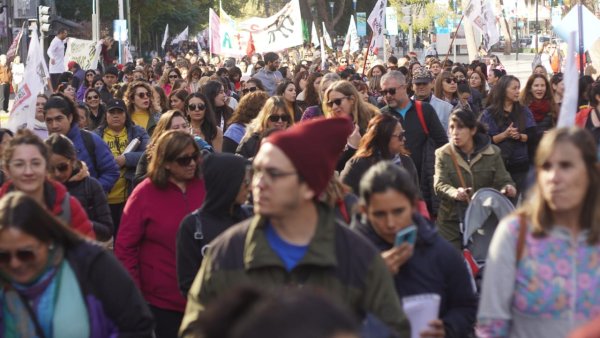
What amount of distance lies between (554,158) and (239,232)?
1177mm

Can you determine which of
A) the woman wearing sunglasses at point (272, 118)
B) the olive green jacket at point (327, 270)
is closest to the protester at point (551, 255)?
the olive green jacket at point (327, 270)

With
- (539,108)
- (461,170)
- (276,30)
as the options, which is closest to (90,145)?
(461,170)

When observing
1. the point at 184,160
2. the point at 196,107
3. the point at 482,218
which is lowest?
the point at 482,218

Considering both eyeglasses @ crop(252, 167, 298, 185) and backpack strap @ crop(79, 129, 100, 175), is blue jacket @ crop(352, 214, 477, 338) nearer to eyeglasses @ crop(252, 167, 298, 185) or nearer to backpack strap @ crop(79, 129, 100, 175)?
eyeglasses @ crop(252, 167, 298, 185)

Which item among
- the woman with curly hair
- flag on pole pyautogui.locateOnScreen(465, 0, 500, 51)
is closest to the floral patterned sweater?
the woman with curly hair

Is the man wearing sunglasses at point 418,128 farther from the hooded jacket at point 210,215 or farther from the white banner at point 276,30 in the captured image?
the white banner at point 276,30

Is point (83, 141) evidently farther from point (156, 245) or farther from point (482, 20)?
point (482, 20)

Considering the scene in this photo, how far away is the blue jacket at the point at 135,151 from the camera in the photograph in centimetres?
1006

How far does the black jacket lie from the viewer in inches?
285

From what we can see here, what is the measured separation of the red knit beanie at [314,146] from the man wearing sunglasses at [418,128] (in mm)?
5783

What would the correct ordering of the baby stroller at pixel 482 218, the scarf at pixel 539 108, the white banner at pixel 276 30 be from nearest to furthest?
the baby stroller at pixel 482 218 → the scarf at pixel 539 108 → the white banner at pixel 276 30

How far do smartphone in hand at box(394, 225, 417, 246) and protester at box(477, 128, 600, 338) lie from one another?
520mm

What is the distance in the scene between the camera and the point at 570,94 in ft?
20.3

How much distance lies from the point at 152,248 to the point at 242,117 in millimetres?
4420
